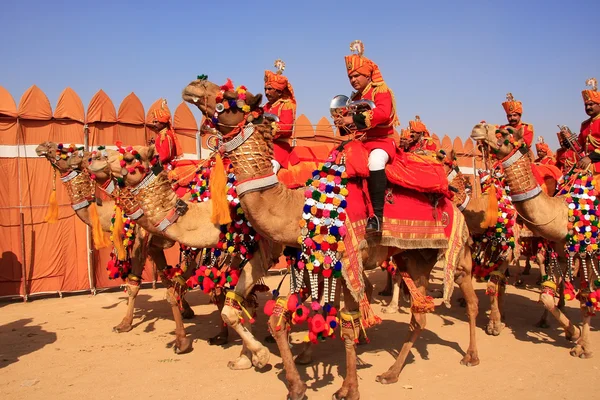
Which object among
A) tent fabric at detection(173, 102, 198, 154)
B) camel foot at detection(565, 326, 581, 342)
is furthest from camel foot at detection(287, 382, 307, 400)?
tent fabric at detection(173, 102, 198, 154)

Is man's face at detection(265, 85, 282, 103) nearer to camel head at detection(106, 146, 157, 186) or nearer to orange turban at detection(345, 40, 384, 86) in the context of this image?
orange turban at detection(345, 40, 384, 86)

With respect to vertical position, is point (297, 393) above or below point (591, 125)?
below

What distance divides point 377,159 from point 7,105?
8.94m

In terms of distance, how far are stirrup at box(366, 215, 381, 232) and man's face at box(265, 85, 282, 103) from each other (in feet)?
9.47

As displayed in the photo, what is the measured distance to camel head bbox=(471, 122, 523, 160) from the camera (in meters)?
6.70

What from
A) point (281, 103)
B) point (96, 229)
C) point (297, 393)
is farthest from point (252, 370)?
point (281, 103)

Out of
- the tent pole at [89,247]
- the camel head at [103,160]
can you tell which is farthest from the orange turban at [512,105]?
the tent pole at [89,247]

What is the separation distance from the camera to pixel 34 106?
11.0m

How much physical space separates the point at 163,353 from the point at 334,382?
8.61 feet

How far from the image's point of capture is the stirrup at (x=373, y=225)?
536 centimetres

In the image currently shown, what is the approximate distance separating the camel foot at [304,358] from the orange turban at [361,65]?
353 centimetres

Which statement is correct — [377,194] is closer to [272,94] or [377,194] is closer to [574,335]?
[272,94]

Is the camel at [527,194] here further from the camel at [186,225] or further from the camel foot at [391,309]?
the camel foot at [391,309]

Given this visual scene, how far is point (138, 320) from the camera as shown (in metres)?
9.24
